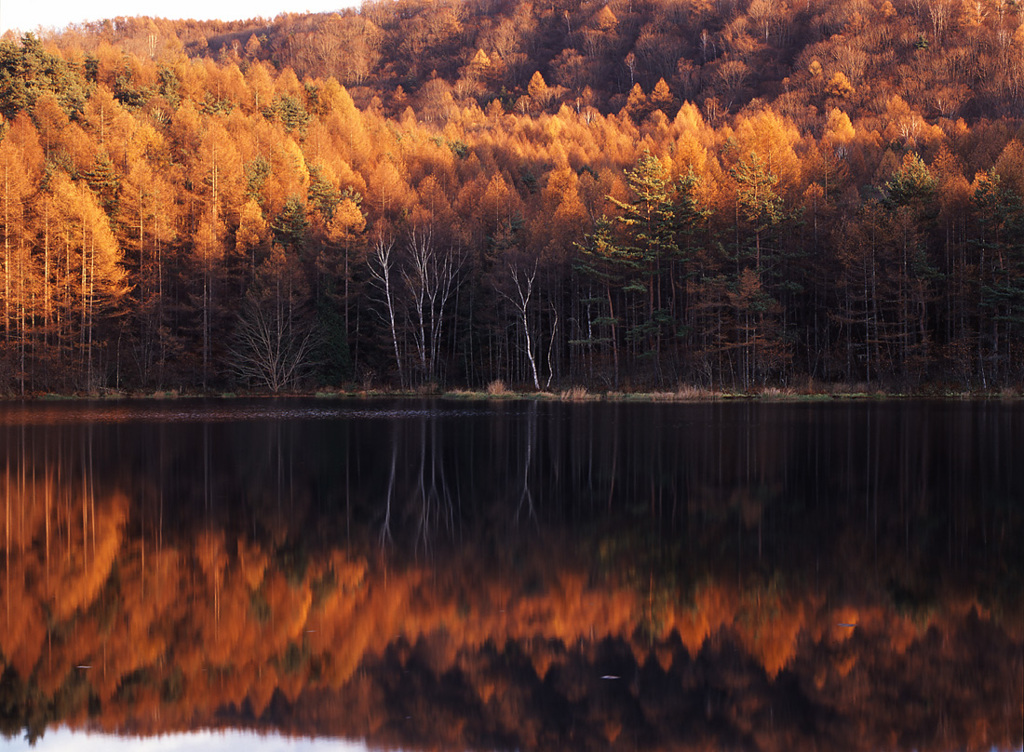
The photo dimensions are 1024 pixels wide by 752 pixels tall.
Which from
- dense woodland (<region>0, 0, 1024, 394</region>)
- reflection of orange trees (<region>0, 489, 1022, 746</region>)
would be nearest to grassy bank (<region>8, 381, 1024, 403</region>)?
dense woodland (<region>0, 0, 1024, 394</region>)

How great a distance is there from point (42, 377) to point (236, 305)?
40.1ft

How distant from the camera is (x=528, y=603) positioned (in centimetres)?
764

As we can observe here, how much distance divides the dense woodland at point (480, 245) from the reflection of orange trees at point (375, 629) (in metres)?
41.8

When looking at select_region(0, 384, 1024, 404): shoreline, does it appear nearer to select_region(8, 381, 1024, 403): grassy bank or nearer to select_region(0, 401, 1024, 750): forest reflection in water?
select_region(8, 381, 1024, 403): grassy bank

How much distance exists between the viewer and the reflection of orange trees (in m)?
5.88

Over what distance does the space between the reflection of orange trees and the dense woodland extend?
41.8 meters

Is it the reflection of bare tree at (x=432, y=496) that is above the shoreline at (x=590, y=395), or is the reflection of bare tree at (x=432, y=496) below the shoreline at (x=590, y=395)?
below

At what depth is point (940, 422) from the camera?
2659 cm

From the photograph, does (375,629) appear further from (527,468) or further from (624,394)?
(624,394)

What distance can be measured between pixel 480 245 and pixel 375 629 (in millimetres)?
56828

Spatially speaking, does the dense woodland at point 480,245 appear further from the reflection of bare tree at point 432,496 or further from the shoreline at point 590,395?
the reflection of bare tree at point 432,496

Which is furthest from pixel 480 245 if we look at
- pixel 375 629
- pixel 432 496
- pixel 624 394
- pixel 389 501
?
pixel 375 629

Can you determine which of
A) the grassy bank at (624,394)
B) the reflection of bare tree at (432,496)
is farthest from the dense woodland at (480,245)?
the reflection of bare tree at (432,496)

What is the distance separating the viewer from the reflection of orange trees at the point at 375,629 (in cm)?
588
